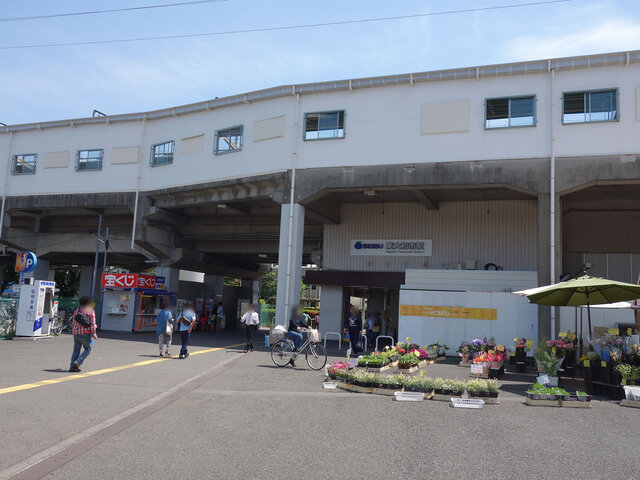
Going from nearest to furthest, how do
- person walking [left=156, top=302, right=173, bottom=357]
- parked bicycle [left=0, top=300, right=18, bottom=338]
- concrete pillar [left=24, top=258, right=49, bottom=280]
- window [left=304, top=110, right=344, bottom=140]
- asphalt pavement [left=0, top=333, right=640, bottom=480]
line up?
1. asphalt pavement [left=0, top=333, right=640, bottom=480]
2. person walking [left=156, top=302, right=173, bottom=357]
3. parked bicycle [left=0, top=300, right=18, bottom=338]
4. window [left=304, top=110, right=344, bottom=140]
5. concrete pillar [left=24, top=258, right=49, bottom=280]

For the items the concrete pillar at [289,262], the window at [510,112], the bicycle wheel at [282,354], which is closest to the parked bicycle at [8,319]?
the concrete pillar at [289,262]

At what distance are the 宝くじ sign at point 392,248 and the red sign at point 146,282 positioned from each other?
11.1 meters

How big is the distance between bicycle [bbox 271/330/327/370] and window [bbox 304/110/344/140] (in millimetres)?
10030

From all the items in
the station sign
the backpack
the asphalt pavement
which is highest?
the station sign

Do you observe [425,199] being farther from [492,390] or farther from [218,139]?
[492,390]

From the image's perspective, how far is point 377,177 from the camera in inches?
811

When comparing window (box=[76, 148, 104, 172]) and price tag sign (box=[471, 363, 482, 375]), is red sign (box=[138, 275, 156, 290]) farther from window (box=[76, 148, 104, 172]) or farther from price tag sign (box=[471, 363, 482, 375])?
price tag sign (box=[471, 363, 482, 375])

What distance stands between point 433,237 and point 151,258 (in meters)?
16.4

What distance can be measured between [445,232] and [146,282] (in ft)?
51.6

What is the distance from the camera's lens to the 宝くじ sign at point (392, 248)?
25234 mm

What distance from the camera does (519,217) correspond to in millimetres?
23797

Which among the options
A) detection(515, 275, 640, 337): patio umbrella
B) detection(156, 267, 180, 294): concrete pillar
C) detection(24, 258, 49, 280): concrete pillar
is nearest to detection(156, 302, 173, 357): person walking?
detection(515, 275, 640, 337): patio umbrella

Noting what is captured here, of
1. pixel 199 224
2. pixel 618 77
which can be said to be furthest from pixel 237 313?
pixel 618 77

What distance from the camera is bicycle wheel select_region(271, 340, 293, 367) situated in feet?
46.9
